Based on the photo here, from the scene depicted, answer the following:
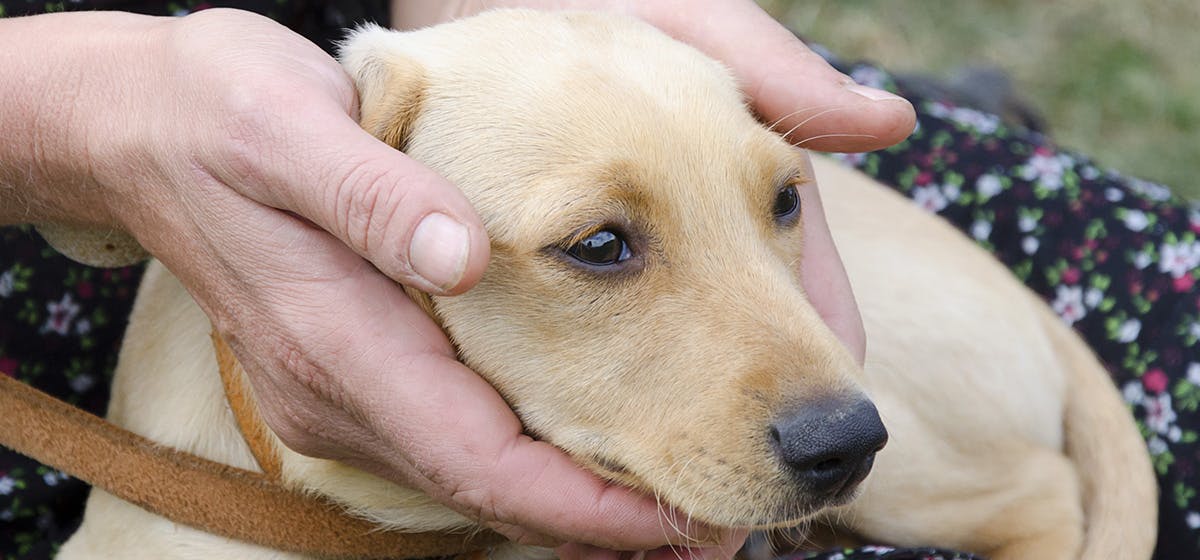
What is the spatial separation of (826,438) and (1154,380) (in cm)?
187

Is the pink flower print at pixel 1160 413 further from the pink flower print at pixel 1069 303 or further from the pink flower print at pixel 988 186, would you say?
the pink flower print at pixel 988 186

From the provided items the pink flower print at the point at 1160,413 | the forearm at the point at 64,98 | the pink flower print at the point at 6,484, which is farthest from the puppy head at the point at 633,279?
the pink flower print at the point at 1160,413

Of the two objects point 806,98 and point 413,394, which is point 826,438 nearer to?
point 413,394

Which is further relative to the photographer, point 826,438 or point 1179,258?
point 1179,258

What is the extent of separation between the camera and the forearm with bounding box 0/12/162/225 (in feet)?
6.98

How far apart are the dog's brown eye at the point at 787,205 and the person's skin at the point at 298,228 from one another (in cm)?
60

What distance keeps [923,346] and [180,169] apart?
1.90 meters

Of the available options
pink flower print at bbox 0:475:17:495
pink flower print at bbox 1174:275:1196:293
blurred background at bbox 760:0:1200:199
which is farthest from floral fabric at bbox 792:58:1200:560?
pink flower print at bbox 0:475:17:495

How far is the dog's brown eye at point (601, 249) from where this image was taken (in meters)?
2.00

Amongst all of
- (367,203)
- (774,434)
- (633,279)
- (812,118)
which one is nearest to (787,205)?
(812,118)

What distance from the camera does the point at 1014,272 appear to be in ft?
11.9

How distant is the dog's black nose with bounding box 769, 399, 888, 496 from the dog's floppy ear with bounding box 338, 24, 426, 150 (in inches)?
33.9

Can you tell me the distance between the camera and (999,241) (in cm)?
367

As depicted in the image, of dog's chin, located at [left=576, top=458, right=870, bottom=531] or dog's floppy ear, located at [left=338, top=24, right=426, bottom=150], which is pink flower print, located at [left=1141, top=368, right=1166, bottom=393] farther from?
dog's floppy ear, located at [left=338, top=24, right=426, bottom=150]
